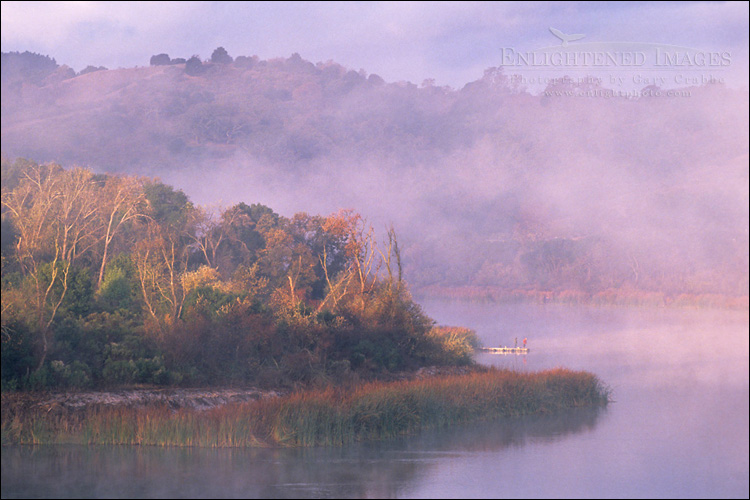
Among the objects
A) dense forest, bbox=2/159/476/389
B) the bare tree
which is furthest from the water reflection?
the bare tree

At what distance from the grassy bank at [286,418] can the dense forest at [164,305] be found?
1739mm

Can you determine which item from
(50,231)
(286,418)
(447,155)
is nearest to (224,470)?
(286,418)

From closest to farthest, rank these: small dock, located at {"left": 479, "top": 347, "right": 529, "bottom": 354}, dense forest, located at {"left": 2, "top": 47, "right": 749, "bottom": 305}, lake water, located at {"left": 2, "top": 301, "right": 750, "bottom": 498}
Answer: lake water, located at {"left": 2, "top": 301, "right": 750, "bottom": 498} < small dock, located at {"left": 479, "top": 347, "right": 529, "bottom": 354} < dense forest, located at {"left": 2, "top": 47, "right": 749, "bottom": 305}

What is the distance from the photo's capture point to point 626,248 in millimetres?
82125

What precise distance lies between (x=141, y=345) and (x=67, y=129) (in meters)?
86.1

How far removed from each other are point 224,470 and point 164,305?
11.4 m

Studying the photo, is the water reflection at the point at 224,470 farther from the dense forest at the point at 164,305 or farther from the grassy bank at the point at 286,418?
the dense forest at the point at 164,305

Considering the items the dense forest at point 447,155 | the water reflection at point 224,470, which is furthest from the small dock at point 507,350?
the water reflection at point 224,470

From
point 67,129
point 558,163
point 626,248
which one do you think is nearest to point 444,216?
point 558,163

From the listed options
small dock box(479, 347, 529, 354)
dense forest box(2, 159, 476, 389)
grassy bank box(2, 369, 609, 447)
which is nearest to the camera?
grassy bank box(2, 369, 609, 447)

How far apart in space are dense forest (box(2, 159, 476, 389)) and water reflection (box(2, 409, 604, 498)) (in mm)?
3700

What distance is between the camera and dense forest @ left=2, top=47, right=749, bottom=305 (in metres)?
91.4

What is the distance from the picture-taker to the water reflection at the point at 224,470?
1789 cm

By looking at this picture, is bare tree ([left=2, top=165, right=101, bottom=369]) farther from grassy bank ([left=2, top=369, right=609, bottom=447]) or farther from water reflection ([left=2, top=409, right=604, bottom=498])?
water reflection ([left=2, top=409, right=604, bottom=498])
